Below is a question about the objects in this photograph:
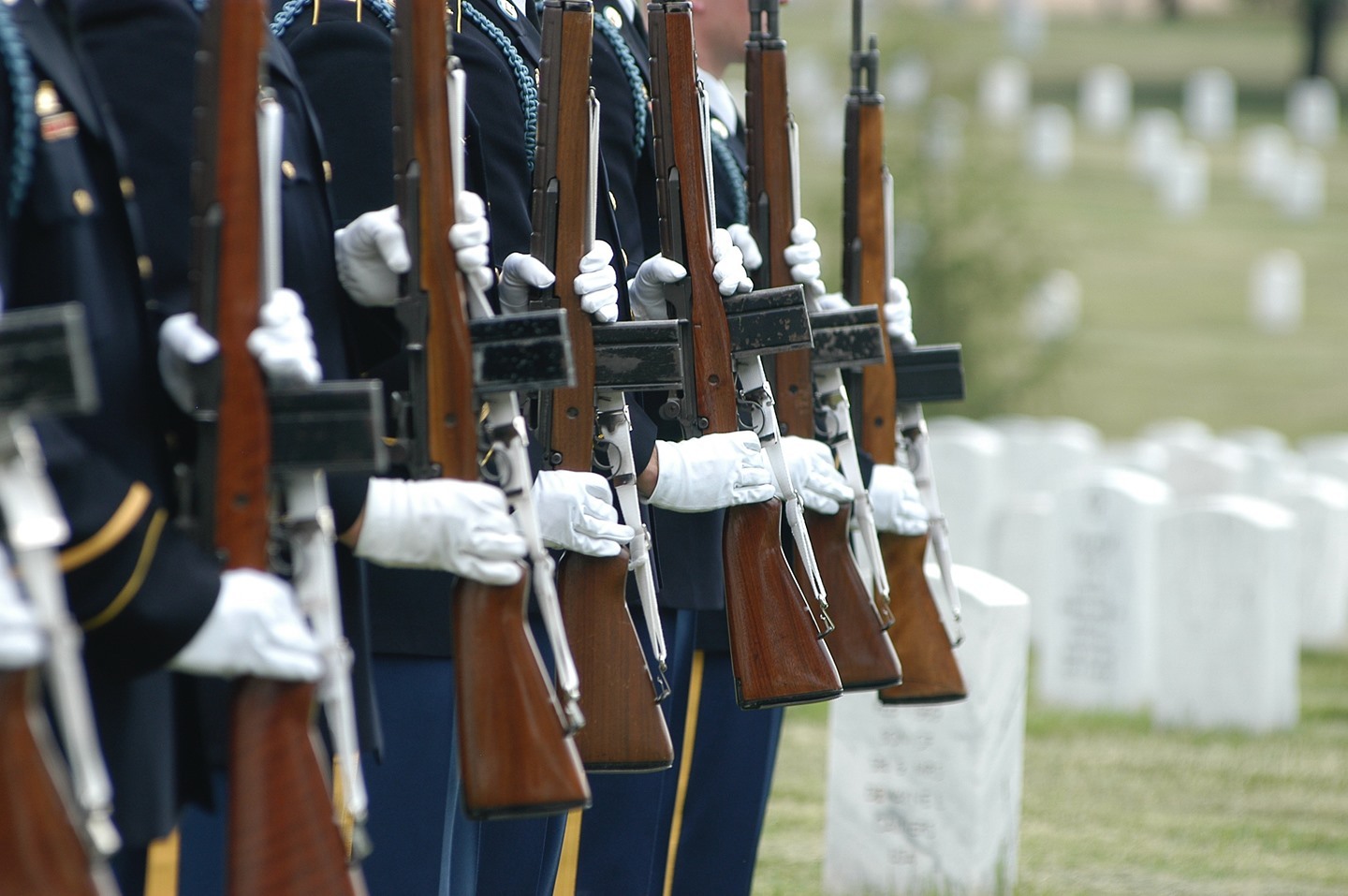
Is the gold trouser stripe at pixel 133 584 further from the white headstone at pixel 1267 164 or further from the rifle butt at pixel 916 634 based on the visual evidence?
the white headstone at pixel 1267 164

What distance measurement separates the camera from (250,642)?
8.02 ft

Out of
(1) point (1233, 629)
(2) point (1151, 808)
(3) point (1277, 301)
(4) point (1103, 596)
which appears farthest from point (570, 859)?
(3) point (1277, 301)

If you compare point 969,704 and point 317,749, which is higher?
point 317,749

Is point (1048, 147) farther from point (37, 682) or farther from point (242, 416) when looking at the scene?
point (37, 682)

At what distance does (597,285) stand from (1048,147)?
81.4ft

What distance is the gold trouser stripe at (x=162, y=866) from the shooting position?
8.64ft

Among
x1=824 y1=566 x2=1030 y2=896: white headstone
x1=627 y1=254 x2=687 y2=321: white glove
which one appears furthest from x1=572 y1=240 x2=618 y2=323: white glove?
x1=824 y1=566 x2=1030 y2=896: white headstone

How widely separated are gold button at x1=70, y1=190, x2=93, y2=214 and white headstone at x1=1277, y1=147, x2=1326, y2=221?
82.0ft

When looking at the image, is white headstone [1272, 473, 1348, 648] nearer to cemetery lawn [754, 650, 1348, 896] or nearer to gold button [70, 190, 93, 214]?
cemetery lawn [754, 650, 1348, 896]

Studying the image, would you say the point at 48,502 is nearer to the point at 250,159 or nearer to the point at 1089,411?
the point at 250,159

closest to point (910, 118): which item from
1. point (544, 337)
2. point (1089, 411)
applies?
point (1089, 411)

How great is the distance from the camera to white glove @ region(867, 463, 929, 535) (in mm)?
4621

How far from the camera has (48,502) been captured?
7.11ft

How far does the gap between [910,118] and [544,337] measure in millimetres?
11191
